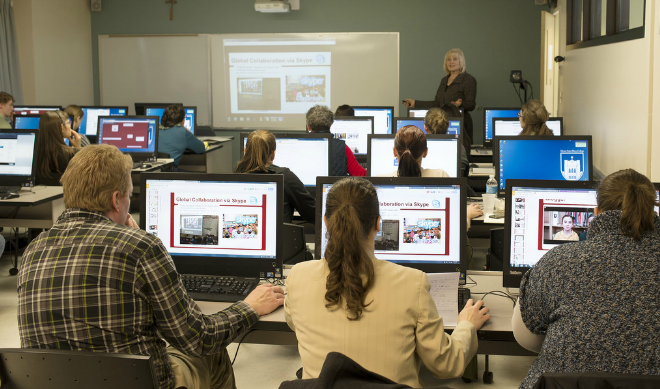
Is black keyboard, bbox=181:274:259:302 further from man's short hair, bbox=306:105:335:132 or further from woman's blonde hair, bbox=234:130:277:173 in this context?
man's short hair, bbox=306:105:335:132

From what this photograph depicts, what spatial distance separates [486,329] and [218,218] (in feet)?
3.46

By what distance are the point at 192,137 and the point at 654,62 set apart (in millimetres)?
4672

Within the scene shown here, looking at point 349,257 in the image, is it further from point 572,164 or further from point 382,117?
point 382,117

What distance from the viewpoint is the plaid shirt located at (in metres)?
1.67

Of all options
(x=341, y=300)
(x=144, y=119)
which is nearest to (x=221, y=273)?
(x=341, y=300)

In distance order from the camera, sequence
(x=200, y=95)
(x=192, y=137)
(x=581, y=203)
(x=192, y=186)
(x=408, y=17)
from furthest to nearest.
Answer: (x=200, y=95) → (x=408, y=17) → (x=192, y=137) → (x=192, y=186) → (x=581, y=203)

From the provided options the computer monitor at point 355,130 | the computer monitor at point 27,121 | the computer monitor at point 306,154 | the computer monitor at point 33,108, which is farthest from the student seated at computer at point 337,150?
the computer monitor at point 33,108

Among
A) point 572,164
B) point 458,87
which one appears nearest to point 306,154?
point 572,164

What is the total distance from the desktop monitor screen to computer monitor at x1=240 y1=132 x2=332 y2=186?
150 centimetres

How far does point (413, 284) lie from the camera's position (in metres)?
1.60

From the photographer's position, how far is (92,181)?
1765 mm

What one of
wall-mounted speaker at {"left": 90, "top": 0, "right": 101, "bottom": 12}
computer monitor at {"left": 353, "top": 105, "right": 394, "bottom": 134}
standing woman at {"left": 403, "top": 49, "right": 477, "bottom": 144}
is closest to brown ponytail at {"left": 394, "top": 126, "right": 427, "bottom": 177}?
computer monitor at {"left": 353, "top": 105, "right": 394, "bottom": 134}

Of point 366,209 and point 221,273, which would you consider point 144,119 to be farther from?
point 366,209

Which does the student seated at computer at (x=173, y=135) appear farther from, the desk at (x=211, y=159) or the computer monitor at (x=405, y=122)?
the computer monitor at (x=405, y=122)
